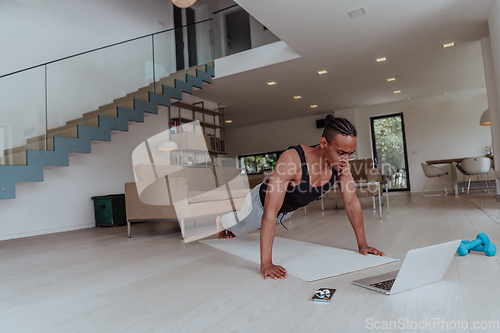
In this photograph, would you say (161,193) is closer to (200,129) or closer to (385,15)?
(385,15)

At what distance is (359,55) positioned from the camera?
571 cm

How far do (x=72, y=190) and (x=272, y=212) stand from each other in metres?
4.67

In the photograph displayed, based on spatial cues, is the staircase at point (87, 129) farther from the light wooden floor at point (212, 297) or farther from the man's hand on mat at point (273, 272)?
the man's hand on mat at point (273, 272)

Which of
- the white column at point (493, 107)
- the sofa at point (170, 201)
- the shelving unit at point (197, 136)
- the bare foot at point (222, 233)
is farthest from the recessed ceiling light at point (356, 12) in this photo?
the shelving unit at point (197, 136)

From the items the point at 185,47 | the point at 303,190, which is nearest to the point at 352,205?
the point at 303,190

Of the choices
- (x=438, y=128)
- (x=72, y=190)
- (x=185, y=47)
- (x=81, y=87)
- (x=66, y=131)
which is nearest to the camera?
(x=66, y=131)

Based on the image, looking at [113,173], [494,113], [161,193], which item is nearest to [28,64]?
[113,173]

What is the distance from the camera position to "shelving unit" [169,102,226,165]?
7.18m

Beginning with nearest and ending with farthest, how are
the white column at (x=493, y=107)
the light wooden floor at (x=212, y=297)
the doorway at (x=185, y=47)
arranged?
1. the light wooden floor at (x=212, y=297)
2. the white column at (x=493, y=107)
3. the doorway at (x=185, y=47)

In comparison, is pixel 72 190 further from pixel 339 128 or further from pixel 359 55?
pixel 359 55

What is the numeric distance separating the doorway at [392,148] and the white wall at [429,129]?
224 millimetres

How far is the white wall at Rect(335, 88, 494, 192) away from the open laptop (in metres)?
8.76

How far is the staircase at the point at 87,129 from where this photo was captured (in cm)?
392

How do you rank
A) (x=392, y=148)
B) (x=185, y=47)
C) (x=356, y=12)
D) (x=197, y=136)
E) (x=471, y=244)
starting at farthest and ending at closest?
(x=392, y=148) < (x=197, y=136) < (x=185, y=47) < (x=356, y=12) < (x=471, y=244)
